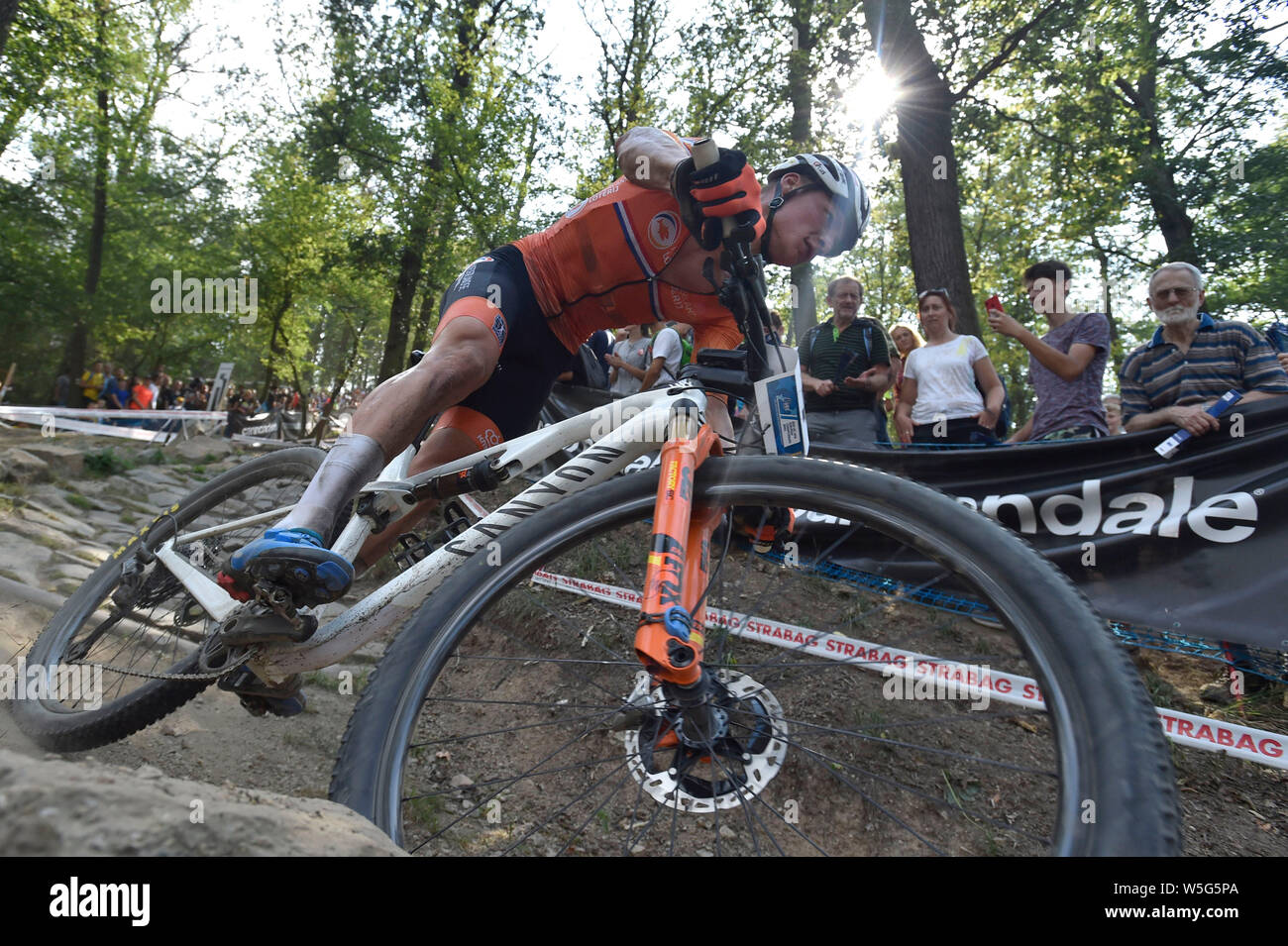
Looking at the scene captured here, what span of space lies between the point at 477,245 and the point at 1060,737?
13.9 meters

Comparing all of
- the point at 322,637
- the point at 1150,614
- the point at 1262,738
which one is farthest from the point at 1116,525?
the point at 322,637

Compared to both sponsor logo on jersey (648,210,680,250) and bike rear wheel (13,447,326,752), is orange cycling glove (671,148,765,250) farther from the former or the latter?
bike rear wheel (13,447,326,752)

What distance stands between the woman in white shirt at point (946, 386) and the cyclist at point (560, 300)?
3.12 m

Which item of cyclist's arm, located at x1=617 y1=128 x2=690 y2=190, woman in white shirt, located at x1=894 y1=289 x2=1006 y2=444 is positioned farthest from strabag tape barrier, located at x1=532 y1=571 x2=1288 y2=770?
woman in white shirt, located at x1=894 y1=289 x2=1006 y2=444

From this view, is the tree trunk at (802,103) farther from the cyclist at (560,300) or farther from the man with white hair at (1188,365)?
the cyclist at (560,300)

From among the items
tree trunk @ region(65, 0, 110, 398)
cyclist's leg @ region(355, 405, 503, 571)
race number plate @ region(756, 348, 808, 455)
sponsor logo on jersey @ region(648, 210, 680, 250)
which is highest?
tree trunk @ region(65, 0, 110, 398)

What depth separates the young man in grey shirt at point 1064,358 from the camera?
4.64 metres

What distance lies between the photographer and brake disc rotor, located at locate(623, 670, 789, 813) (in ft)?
5.75

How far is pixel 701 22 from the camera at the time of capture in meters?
13.9

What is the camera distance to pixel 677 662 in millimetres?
1533

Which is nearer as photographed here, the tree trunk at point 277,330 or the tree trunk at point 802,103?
the tree trunk at point 802,103

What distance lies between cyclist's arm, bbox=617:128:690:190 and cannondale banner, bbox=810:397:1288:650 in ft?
6.45

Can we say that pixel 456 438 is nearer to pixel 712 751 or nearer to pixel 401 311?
pixel 712 751

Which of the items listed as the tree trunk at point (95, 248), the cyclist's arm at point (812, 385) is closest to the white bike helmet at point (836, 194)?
the cyclist's arm at point (812, 385)
